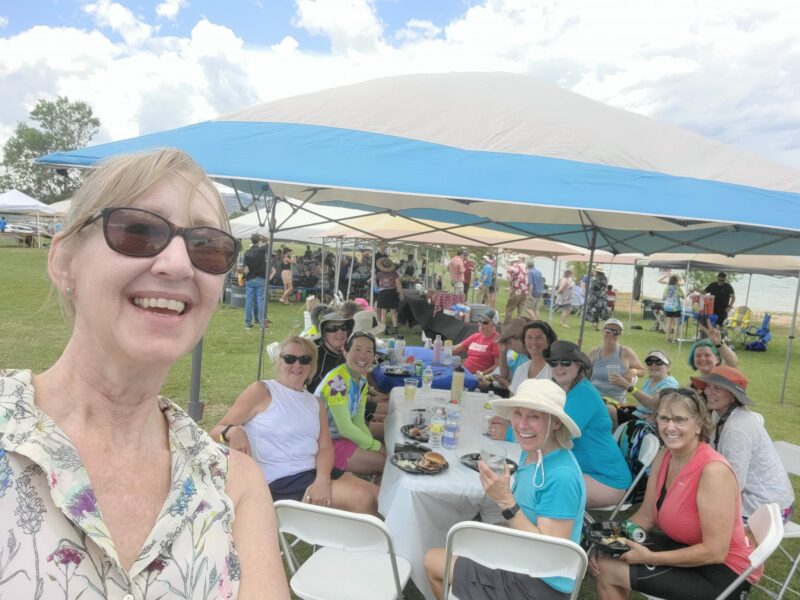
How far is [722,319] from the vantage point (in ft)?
45.5

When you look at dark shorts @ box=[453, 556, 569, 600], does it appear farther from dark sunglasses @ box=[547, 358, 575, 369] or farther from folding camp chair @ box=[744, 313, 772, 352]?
folding camp chair @ box=[744, 313, 772, 352]

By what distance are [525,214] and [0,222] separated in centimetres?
4377

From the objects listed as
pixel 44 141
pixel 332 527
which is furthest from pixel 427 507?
pixel 44 141

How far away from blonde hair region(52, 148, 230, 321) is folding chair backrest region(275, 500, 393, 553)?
1.55m

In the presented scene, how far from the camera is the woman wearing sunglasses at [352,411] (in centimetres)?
362

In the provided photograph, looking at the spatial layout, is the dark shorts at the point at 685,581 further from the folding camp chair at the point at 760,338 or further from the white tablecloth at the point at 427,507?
the folding camp chair at the point at 760,338

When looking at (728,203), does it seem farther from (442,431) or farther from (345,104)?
(345,104)

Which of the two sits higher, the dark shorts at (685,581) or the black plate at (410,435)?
the black plate at (410,435)

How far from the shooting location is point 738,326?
15.2 meters

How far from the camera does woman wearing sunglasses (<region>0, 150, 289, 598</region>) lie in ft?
2.46

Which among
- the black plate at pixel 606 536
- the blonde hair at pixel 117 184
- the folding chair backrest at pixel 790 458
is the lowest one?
the black plate at pixel 606 536

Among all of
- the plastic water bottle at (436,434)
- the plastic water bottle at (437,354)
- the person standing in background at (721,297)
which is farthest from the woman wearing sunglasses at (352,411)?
the person standing in background at (721,297)

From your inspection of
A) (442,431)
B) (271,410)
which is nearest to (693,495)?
(442,431)

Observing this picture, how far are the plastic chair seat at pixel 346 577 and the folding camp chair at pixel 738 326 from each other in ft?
50.8
